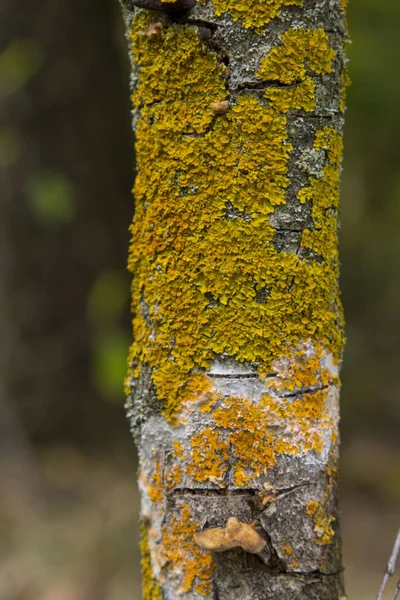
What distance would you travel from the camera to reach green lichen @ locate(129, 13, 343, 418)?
1.01m

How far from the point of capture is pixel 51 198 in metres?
4.50

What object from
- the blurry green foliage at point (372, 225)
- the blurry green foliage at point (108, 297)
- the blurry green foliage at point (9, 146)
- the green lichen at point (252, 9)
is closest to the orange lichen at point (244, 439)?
the green lichen at point (252, 9)

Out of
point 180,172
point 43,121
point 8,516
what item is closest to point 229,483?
point 180,172

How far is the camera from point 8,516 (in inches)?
180

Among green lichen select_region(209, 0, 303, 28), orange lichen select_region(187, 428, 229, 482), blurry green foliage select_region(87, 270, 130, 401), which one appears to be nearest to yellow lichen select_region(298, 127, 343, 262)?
green lichen select_region(209, 0, 303, 28)

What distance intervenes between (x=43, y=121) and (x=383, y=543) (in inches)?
153

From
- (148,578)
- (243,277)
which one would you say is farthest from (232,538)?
(243,277)

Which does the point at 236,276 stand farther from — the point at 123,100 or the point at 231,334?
the point at 123,100

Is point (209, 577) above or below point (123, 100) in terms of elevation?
below

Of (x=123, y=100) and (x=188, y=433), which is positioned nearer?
Answer: (x=188, y=433)

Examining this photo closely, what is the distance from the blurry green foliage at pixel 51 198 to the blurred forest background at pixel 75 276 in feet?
0.04

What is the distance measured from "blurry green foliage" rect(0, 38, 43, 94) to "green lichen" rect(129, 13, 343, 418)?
3358 mm

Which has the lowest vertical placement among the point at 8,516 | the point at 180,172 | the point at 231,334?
the point at 8,516

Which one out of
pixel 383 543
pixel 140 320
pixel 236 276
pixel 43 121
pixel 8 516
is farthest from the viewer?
pixel 43 121
